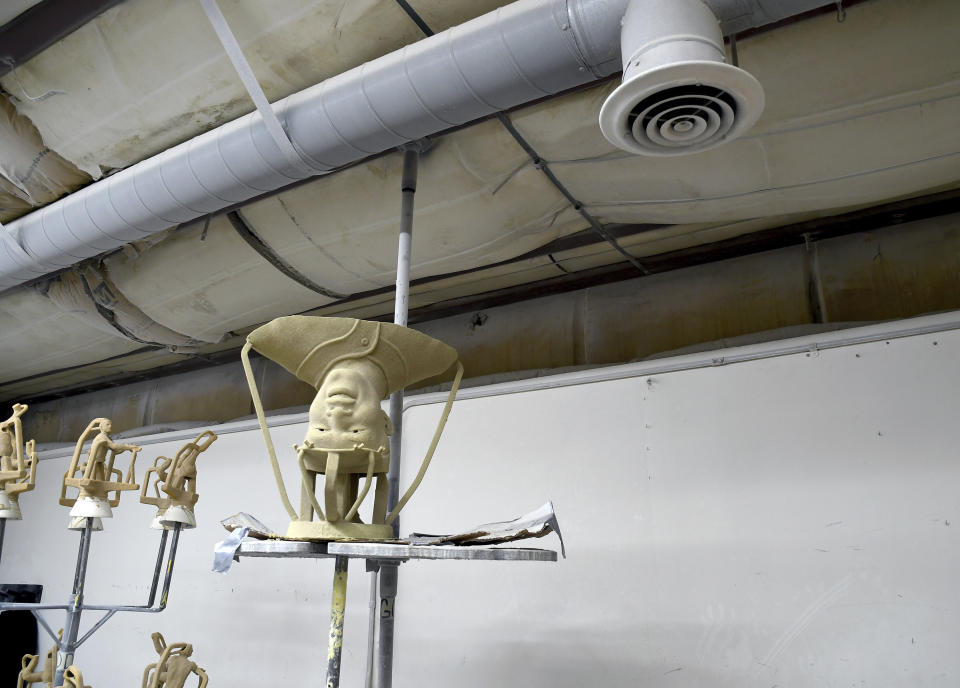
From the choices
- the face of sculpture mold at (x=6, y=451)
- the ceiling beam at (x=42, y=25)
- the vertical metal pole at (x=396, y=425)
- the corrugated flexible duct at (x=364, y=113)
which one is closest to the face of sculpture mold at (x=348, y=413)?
the vertical metal pole at (x=396, y=425)

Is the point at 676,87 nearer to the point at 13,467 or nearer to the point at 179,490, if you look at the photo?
the point at 179,490

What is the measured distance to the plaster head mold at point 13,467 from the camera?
2.56m

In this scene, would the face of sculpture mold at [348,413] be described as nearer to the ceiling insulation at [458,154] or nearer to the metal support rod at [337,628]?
the metal support rod at [337,628]

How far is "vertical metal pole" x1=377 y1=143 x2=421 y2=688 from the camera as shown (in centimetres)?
175

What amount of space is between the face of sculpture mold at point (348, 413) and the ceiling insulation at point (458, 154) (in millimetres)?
946

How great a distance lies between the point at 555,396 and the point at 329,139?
110 centimetres

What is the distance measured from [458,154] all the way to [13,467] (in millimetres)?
2082

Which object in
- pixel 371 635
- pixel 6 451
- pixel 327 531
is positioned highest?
pixel 6 451

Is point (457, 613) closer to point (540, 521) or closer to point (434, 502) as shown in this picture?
point (434, 502)

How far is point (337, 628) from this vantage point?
1351 millimetres

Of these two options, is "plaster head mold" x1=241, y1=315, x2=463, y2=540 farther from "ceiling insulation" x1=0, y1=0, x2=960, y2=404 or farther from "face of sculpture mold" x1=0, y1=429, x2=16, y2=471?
"face of sculpture mold" x1=0, y1=429, x2=16, y2=471

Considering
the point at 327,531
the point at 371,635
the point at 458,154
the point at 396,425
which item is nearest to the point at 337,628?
the point at 327,531

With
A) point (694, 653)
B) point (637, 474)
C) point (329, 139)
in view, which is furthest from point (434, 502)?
point (329, 139)

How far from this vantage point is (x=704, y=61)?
1.14m
